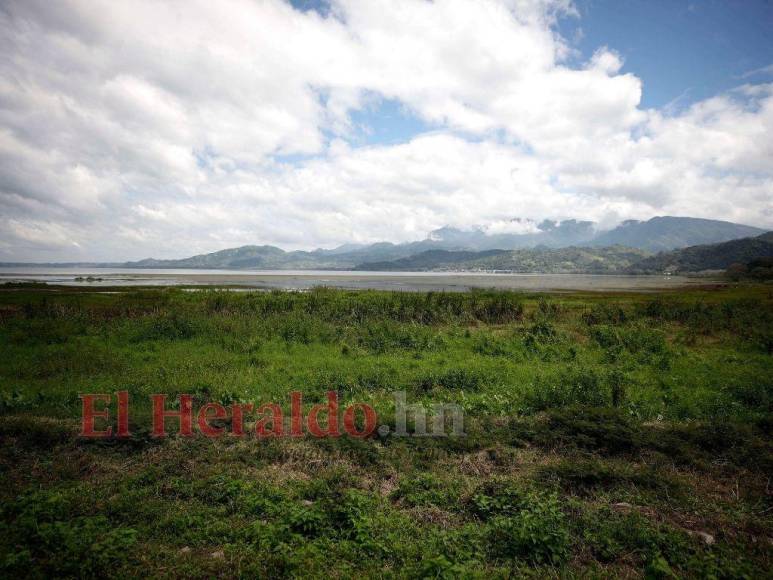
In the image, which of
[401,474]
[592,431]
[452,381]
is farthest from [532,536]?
[452,381]

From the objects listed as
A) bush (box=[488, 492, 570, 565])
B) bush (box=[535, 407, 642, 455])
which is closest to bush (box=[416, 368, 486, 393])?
bush (box=[535, 407, 642, 455])

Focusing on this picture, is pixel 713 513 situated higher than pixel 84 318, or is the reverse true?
pixel 84 318

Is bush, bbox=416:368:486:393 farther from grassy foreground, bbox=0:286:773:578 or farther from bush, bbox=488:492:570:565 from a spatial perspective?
bush, bbox=488:492:570:565

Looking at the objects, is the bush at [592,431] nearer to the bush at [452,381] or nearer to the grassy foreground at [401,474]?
the grassy foreground at [401,474]

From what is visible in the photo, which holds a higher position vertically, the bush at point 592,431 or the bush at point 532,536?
the bush at point 532,536

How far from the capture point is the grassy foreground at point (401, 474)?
5957 millimetres

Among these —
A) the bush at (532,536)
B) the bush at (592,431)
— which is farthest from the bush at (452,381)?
the bush at (532,536)

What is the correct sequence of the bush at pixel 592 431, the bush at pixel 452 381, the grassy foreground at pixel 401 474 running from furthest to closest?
the bush at pixel 452 381 < the bush at pixel 592 431 < the grassy foreground at pixel 401 474

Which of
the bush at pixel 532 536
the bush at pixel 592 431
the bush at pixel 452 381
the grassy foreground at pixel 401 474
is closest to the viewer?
the grassy foreground at pixel 401 474

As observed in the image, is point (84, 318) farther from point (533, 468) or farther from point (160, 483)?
point (533, 468)

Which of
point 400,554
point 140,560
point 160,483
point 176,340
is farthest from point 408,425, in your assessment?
point 176,340

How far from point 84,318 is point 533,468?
31.6 m

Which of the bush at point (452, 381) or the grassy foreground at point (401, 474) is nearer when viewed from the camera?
the grassy foreground at point (401, 474)

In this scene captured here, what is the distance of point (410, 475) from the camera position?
342 inches
